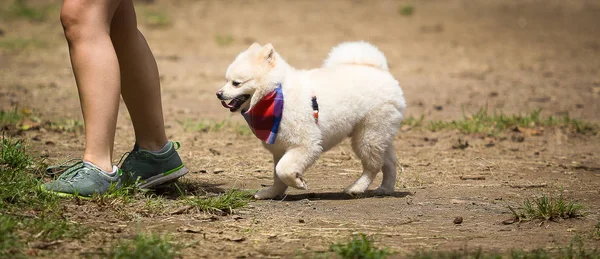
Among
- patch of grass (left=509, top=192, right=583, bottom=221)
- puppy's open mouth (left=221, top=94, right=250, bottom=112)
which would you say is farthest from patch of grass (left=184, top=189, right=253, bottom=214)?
patch of grass (left=509, top=192, right=583, bottom=221)

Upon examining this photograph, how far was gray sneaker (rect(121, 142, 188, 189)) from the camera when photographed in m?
4.10

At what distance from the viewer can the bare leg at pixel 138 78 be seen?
403 cm

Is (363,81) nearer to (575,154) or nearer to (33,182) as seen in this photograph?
(33,182)

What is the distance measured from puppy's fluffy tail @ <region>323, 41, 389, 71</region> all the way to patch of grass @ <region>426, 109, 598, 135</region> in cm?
211

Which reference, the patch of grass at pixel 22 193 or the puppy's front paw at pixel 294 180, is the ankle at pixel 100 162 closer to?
the patch of grass at pixel 22 193

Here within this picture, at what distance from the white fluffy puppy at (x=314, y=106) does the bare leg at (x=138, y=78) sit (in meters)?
0.42

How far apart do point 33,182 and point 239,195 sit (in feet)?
3.41

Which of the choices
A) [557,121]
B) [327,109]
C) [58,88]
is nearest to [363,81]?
[327,109]

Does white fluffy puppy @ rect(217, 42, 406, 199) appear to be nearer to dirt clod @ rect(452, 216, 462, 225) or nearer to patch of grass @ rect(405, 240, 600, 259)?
dirt clod @ rect(452, 216, 462, 225)

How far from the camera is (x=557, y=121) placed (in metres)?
6.71

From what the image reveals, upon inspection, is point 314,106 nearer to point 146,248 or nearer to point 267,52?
point 267,52

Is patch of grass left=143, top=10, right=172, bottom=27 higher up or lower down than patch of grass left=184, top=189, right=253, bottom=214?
lower down

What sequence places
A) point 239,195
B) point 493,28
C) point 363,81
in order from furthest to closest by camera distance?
point 493,28 < point 363,81 < point 239,195

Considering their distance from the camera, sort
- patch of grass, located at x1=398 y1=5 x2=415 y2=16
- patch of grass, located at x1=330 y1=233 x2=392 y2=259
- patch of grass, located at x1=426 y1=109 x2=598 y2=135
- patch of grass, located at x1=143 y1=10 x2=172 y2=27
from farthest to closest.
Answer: patch of grass, located at x1=398 y1=5 x2=415 y2=16 < patch of grass, located at x1=143 y1=10 x2=172 y2=27 < patch of grass, located at x1=426 y1=109 x2=598 y2=135 < patch of grass, located at x1=330 y1=233 x2=392 y2=259
